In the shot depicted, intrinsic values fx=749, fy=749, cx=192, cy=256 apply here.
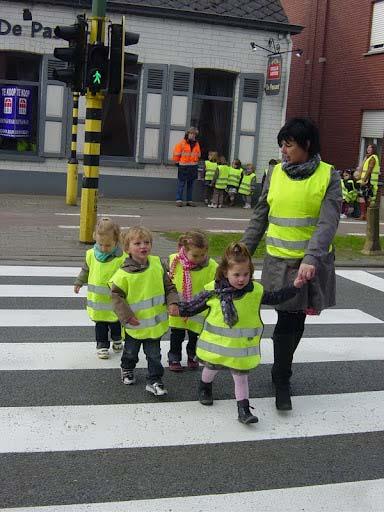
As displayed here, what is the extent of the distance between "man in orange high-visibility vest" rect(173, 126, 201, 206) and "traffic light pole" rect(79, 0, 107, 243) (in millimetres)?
7265

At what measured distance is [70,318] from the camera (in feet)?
24.0

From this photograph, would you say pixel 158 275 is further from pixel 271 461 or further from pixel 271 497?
pixel 271 497

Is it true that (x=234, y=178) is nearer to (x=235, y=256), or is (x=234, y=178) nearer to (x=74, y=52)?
(x=74, y=52)

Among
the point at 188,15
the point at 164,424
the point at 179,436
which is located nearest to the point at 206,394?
the point at 164,424

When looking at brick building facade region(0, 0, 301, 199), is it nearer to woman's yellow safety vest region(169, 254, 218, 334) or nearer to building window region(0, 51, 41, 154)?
building window region(0, 51, 41, 154)

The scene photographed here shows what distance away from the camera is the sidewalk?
425 inches

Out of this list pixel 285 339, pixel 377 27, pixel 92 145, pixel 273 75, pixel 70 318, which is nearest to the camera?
pixel 285 339

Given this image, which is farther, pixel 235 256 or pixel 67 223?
pixel 67 223

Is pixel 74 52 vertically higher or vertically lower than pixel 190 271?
higher

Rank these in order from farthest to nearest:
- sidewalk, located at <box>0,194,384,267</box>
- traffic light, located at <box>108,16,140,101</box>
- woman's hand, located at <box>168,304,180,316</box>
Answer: sidewalk, located at <box>0,194,384,267</box> → traffic light, located at <box>108,16,140,101</box> → woman's hand, located at <box>168,304,180,316</box>

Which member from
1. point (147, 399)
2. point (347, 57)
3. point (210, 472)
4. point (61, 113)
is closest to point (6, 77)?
point (61, 113)

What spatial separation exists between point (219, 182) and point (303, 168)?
Answer: 45.8 feet

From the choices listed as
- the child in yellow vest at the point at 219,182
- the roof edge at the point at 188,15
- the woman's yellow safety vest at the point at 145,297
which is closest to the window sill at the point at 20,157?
the roof edge at the point at 188,15

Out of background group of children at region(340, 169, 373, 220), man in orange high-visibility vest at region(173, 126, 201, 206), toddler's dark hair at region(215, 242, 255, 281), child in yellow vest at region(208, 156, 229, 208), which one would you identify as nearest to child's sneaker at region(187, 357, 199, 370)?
toddler's dark hair at region(215, 242, 255, 281)
